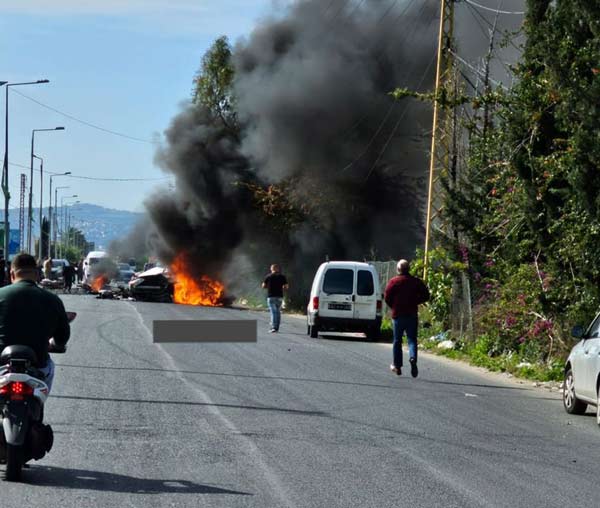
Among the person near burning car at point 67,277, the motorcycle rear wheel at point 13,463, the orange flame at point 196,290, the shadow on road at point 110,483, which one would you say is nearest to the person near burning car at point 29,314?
the motorcycle rear wheel at point 13,463

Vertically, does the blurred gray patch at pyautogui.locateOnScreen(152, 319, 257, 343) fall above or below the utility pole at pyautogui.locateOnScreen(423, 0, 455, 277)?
below

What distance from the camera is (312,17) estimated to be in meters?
53.5

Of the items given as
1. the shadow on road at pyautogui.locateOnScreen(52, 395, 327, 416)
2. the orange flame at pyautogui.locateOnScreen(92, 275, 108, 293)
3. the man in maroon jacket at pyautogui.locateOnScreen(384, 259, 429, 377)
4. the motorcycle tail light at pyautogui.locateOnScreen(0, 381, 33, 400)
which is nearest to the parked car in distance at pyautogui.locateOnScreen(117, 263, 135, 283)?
the orange flame at pyautogui.locateOnScreen(92, 275, 108, 293)

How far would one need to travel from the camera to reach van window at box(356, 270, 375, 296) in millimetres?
29312

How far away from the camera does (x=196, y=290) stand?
181 ft

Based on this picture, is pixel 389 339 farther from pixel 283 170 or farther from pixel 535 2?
pixel 283 170

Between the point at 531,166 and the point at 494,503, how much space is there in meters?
13.1

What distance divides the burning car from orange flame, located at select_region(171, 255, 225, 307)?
63cm

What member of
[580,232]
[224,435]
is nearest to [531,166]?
[580,232]

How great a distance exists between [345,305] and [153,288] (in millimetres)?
25811

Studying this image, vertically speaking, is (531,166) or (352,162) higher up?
(352,162)

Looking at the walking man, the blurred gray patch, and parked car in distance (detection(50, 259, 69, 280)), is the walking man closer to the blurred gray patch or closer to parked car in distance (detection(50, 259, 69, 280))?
the blurred gray patch

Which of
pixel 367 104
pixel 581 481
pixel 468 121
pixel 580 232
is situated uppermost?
pixel 367 104

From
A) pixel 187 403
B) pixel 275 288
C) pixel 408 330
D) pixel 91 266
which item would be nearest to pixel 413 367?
pixel 408 330
